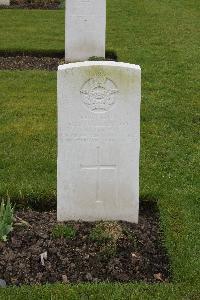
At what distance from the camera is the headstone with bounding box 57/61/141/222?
4930 mm

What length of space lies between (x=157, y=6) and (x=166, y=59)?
6336 mm

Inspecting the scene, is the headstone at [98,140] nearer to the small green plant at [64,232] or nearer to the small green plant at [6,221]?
the small green plant at [64,232]

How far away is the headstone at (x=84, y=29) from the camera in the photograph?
10672 mm

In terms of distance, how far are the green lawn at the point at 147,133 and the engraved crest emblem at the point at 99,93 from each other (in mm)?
1206

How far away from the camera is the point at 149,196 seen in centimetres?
601

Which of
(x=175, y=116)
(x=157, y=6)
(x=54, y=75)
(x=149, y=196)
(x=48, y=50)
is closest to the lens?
(x=149, y=196)

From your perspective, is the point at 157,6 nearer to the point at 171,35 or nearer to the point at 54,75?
→ the point at 171,35

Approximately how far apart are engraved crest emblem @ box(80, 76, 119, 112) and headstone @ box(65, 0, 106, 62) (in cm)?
591

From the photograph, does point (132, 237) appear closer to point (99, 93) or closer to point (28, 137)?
point (99, 93)

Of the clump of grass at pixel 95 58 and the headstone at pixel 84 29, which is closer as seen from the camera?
the headstone at pixel 84 29

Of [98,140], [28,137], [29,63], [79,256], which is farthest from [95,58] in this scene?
[79,256]

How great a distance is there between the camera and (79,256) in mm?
4969

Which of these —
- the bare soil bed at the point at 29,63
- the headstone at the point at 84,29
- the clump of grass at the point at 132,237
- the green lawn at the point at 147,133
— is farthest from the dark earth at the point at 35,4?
the clump of grass at the point at 132,237

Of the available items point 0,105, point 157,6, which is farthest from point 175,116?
point 157,6
